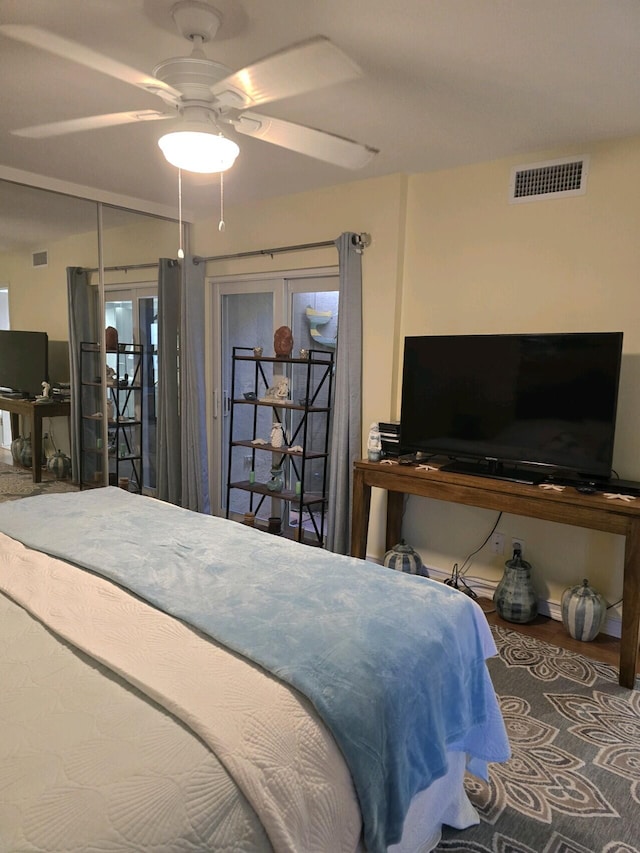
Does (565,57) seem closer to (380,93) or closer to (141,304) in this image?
(380,93)

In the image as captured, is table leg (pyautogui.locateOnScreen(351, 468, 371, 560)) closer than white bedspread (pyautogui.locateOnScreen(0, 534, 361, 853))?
No

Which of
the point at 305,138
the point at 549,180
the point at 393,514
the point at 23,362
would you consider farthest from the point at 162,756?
the point at 23,362

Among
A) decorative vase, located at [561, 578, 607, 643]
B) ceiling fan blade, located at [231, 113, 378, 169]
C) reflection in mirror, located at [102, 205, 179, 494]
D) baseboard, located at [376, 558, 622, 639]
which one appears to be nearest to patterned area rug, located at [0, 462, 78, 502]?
reflection in mirror, located at [102, 205, 179, 494]

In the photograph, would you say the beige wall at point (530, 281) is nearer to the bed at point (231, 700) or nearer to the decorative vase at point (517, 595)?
the decorative vase at point (517, 595)

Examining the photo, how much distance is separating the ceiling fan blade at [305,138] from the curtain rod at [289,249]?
1.47m

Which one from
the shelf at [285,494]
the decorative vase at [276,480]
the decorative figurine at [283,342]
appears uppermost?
the decorative figurine at [283,342]

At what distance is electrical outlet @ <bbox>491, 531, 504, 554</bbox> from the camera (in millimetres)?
3268

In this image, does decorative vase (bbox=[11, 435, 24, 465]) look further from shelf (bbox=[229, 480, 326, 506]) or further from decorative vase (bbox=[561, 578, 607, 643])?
decorative vase (bbox=[561, 578, 607, 643])

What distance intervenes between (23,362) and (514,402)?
10.0 ft

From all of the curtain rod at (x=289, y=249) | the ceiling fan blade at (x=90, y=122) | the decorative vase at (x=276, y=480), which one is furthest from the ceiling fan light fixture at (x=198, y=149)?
the decorative vase at (x=276, y=480)

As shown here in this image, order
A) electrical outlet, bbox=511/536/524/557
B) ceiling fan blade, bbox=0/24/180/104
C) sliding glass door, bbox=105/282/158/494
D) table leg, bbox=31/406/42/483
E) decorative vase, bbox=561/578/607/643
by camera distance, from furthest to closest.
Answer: sliding glass door, bbox=105/282/158/494 → table leg, bbox=31/406/42/483 → electrical outlet, bbox=511/536/524/557 → decorative vase, bbox=561/578/607/643 → ceiling fan blade, bbox=0/24/180/104

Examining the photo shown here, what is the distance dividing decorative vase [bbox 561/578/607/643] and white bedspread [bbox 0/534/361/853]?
6.75 ft

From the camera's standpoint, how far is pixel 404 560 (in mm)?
3326

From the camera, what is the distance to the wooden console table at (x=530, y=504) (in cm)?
245
